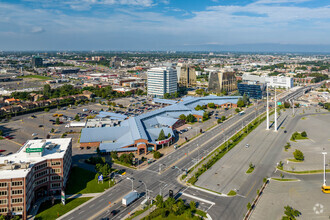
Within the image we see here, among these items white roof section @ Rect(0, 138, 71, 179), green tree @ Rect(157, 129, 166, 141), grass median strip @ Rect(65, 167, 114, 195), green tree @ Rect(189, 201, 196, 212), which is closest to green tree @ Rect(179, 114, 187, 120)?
green tree @ Rect(157, 129, 166, 141)

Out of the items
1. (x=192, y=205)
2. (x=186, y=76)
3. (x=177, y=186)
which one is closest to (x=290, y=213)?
(x=192, y=205)

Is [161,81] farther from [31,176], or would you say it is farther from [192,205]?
[192,205]

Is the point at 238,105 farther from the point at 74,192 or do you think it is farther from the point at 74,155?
the point at 74,192

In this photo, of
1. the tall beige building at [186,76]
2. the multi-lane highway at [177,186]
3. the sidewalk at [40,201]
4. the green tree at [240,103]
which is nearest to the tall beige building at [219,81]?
the tall beige building at [186,76]

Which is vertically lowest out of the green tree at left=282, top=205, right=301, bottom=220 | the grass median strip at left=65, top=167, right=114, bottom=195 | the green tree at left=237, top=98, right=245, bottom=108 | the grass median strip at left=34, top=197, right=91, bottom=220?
the grass median strip at left=34, top=197, right=91, bottom=220

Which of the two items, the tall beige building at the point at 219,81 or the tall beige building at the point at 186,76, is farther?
the tall beige building at the point at 186,76

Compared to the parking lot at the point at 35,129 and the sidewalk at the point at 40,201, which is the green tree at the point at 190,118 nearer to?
the parking lot at the point at 35,129

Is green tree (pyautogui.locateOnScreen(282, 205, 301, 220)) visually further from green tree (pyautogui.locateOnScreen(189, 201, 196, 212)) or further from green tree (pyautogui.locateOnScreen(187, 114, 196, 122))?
green tree (pyautogui.locateOnScreen(187, 114, 196, 122))

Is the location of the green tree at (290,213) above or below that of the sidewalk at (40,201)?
above
